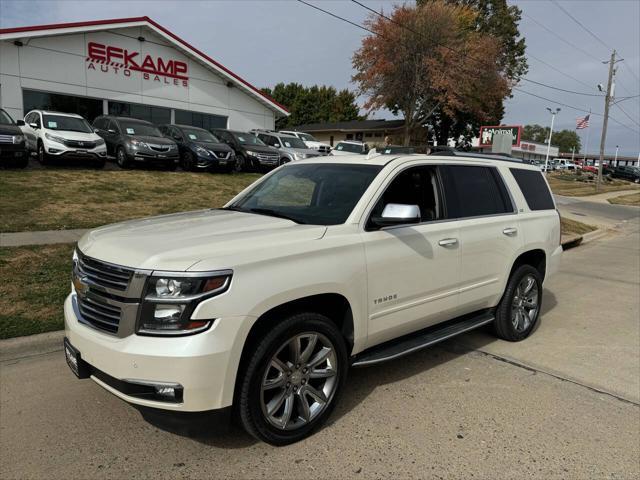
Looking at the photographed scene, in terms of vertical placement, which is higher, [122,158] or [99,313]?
[122,158]

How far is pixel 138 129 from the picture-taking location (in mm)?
15578

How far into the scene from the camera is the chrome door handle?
3.89 meters

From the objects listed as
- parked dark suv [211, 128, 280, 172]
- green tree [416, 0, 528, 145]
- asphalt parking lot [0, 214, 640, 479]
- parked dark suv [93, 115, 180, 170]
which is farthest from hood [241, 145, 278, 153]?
green tree [416, 0, 528, 145]

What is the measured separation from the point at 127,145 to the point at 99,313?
1290 centimetres

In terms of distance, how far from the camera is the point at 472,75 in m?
34.6

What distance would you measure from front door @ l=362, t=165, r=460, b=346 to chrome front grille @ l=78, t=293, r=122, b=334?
1606 millimetres

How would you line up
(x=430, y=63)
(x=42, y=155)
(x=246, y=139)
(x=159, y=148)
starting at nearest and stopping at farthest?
(x=42, y=155), (x=159, y=148), (x=246, y=139), (x=430, y=63)

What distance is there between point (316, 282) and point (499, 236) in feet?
7.55

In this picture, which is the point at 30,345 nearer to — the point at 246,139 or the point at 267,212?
the point at 267,212

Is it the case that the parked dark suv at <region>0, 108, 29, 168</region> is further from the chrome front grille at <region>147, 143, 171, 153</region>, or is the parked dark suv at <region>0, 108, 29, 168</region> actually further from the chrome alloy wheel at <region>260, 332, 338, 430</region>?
the chrome alloy wheel at <region>260, 332, 338, 430</region>

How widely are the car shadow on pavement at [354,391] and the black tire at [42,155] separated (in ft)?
41.6

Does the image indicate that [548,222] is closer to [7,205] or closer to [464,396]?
[464,396]

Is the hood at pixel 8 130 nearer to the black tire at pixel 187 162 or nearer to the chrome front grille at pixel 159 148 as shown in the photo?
the chrome front grille at pixel 159 148

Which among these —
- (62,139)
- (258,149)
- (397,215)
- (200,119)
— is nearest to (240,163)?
(258,149)
